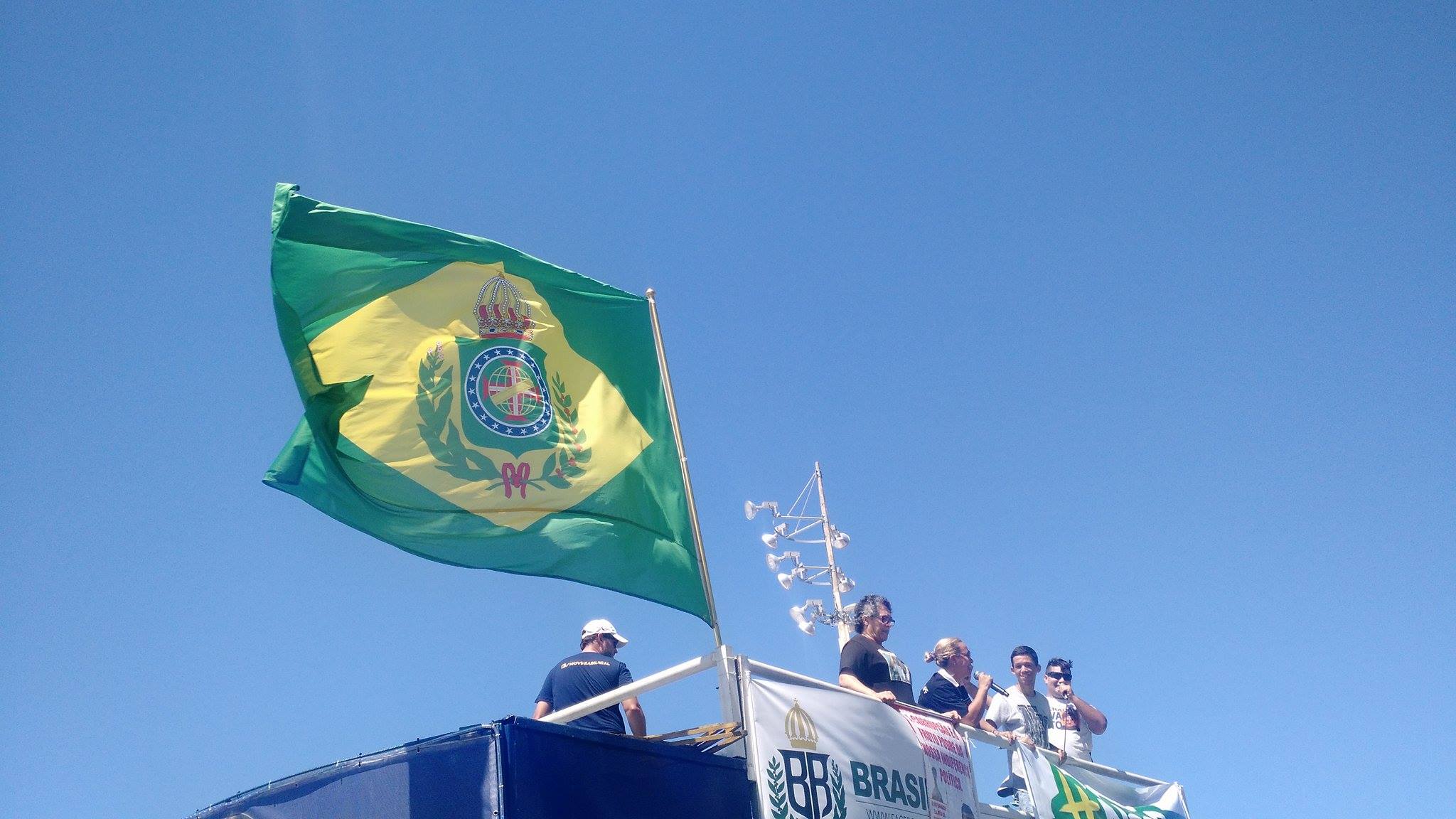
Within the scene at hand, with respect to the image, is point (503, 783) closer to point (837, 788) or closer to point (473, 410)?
point (837, 788)

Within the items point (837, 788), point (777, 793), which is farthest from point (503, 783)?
point (837, 788)

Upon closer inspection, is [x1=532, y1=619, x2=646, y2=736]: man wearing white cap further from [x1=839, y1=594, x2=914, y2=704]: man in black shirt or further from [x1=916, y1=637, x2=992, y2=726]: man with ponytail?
[x1=916, y1=637, x2=992, y2=726]: man with ponytail

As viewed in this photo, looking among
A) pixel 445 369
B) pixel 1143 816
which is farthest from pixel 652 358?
pixel 1143 816

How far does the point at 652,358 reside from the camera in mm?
7934

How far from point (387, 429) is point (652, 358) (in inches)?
72.1

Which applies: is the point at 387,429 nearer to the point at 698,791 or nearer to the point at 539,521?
the point at 539,521

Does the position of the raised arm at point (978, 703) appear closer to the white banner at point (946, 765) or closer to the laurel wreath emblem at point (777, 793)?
the white banner at point (946, 765)

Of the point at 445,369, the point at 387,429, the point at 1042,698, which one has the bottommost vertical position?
the point at 1042,698

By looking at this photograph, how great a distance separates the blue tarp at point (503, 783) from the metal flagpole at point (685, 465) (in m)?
1.20

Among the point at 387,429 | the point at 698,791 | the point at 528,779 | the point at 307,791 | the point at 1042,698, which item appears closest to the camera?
the point at 528,779

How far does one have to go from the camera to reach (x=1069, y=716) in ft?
30.1

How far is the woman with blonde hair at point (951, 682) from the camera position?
8.48m

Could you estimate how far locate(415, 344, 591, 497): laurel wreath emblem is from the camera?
6.86 meters

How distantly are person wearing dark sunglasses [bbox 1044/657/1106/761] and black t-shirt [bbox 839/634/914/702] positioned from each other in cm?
201
